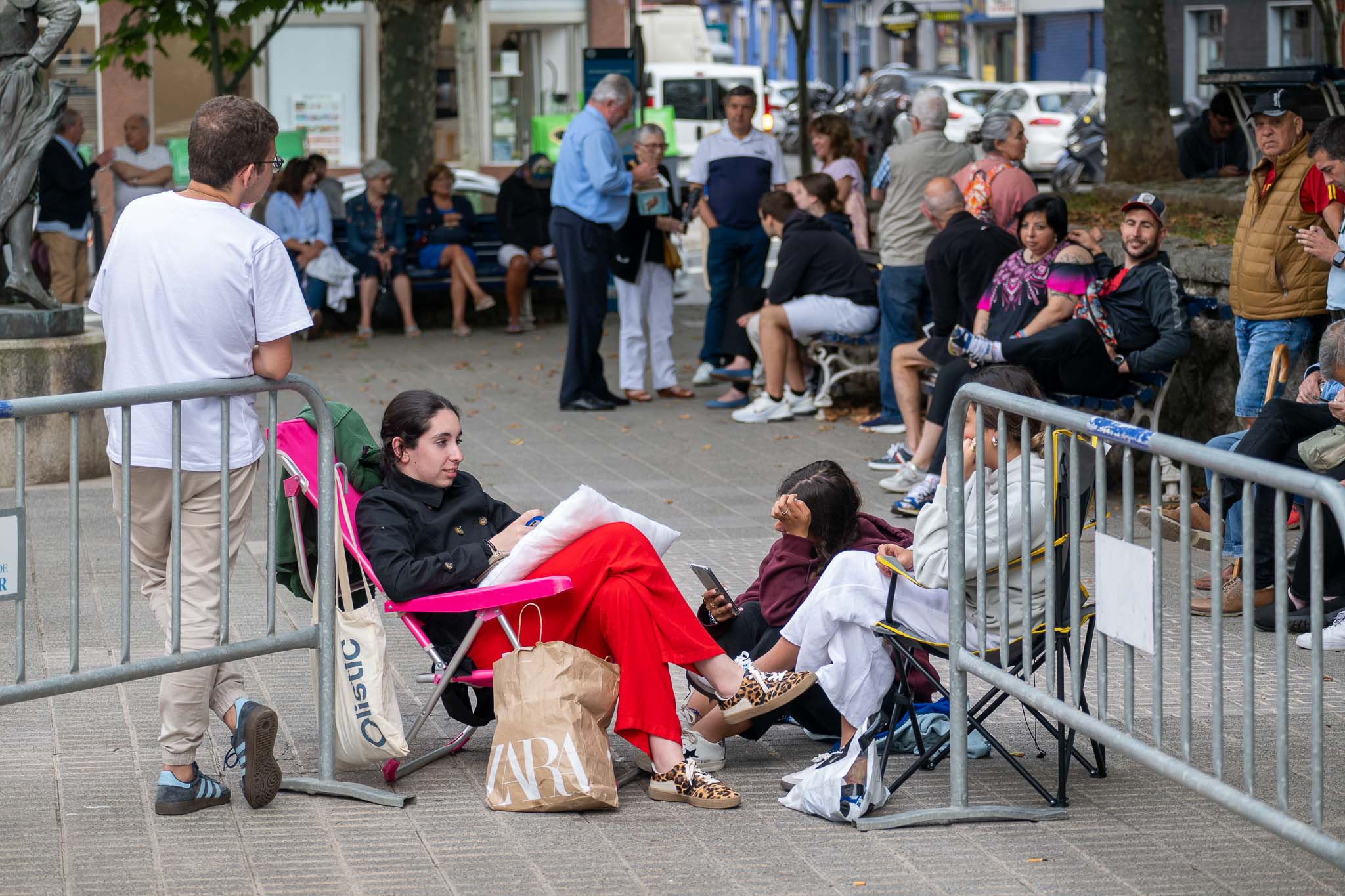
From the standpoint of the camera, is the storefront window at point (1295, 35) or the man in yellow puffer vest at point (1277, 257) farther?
the storefront window at point (1295, 35)

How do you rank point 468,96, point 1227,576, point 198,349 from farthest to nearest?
point 468,96 < point 1227,576 < point 198,349

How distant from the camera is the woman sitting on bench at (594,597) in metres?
4.81

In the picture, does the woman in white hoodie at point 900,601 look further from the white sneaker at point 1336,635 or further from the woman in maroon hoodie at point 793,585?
the white sneaker at point 1336,635

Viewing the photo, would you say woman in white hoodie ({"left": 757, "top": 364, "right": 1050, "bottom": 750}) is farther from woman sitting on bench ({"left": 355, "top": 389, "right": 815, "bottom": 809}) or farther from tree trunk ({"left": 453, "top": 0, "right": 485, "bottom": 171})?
tree trunk ({"left": 453, "top": 0, "right": 485, "bottom": 171})

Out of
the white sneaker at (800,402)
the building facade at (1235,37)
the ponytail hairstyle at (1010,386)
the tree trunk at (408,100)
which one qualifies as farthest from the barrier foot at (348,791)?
the building facade at (1235,37)

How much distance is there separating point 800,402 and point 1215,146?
5.76m

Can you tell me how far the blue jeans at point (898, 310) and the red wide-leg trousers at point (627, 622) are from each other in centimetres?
581

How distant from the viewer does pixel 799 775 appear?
16.1 ft

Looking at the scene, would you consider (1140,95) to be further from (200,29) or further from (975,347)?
(200,29)

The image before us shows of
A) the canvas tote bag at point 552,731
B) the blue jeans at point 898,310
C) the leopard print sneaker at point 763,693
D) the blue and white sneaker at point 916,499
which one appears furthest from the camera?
the blue jeans at point 898,310

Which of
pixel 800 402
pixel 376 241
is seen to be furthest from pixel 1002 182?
pixel 376 241

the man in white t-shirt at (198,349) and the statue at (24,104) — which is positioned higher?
the statue at (24,104)

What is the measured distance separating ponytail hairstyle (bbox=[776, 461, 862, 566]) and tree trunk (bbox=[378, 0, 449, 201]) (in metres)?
13.8

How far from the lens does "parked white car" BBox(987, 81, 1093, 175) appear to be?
31656mm
